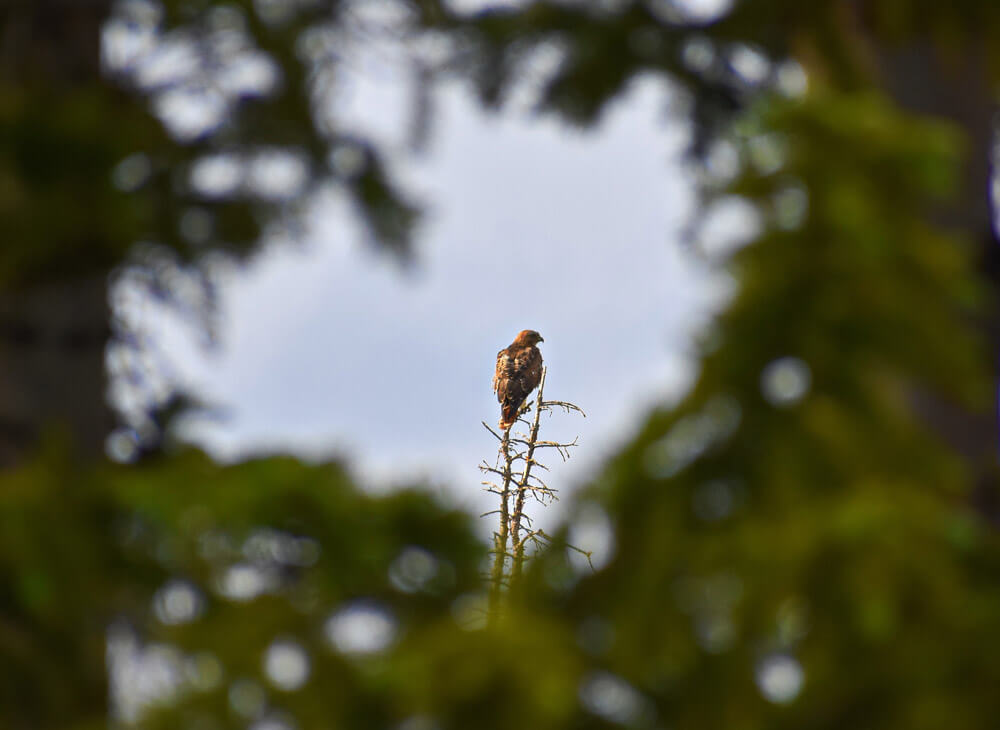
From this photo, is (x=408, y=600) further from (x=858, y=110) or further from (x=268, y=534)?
(x=858, y=110)

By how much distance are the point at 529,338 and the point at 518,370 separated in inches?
16.8

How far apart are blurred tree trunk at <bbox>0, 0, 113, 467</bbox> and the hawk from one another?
16.9 ft

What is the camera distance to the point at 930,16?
369cm

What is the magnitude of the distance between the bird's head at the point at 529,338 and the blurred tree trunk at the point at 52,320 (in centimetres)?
591

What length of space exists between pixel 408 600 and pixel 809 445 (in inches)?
56.0

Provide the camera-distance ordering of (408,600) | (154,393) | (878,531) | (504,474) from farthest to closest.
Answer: (504,474), (154,393), (408,600), (878,531)

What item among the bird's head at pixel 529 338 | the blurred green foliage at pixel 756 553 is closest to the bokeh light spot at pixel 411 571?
the blurred green foliage at pixel 756 553

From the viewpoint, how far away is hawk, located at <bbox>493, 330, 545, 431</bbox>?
29.9 feet

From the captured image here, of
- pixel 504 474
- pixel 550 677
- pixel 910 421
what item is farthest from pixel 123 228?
pixel 504 474

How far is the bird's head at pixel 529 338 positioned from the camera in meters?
9.59

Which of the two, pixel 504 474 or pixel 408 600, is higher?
pixel 504 474

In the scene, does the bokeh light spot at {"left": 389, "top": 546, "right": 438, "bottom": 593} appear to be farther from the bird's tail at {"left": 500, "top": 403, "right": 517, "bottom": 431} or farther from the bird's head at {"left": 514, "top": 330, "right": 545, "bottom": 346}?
the bird's head at {"left": 514, "top": 330, "right": 545, "bottom": 346}

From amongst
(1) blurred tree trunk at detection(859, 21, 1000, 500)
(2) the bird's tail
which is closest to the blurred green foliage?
(1) blurred tree trunk at detection(859, 21, 1000, 500)

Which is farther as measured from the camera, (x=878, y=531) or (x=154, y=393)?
(x=154, y=393)
